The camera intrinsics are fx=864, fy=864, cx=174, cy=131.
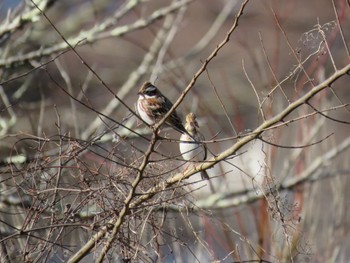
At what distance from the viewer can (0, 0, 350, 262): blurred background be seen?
3328mm

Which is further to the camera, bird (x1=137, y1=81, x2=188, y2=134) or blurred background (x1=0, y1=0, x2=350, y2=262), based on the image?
bird (x1=137, y1=81, x2=188, y2=134)

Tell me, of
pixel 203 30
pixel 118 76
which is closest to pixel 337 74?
pixel 118 76

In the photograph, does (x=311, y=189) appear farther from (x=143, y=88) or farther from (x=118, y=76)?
(x=118, y=76)

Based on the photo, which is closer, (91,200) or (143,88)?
(91,200)

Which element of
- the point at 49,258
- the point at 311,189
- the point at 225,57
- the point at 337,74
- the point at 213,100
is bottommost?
the point at 49,258

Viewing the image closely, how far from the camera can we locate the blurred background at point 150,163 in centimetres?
333

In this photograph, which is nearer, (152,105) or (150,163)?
(150,163)

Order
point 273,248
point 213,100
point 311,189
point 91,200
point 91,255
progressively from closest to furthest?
point 91,200 → point 91,255 → point 273,248 → point 311,189 → point 213,100

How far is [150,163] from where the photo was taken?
350cm

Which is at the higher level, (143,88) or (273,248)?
(143,88)

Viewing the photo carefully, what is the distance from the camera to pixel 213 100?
11.1 metres

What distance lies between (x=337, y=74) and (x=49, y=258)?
1.36 meters

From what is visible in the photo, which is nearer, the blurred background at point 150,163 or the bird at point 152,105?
the blurred background at point 150,163

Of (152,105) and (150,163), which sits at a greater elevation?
(152,105)
